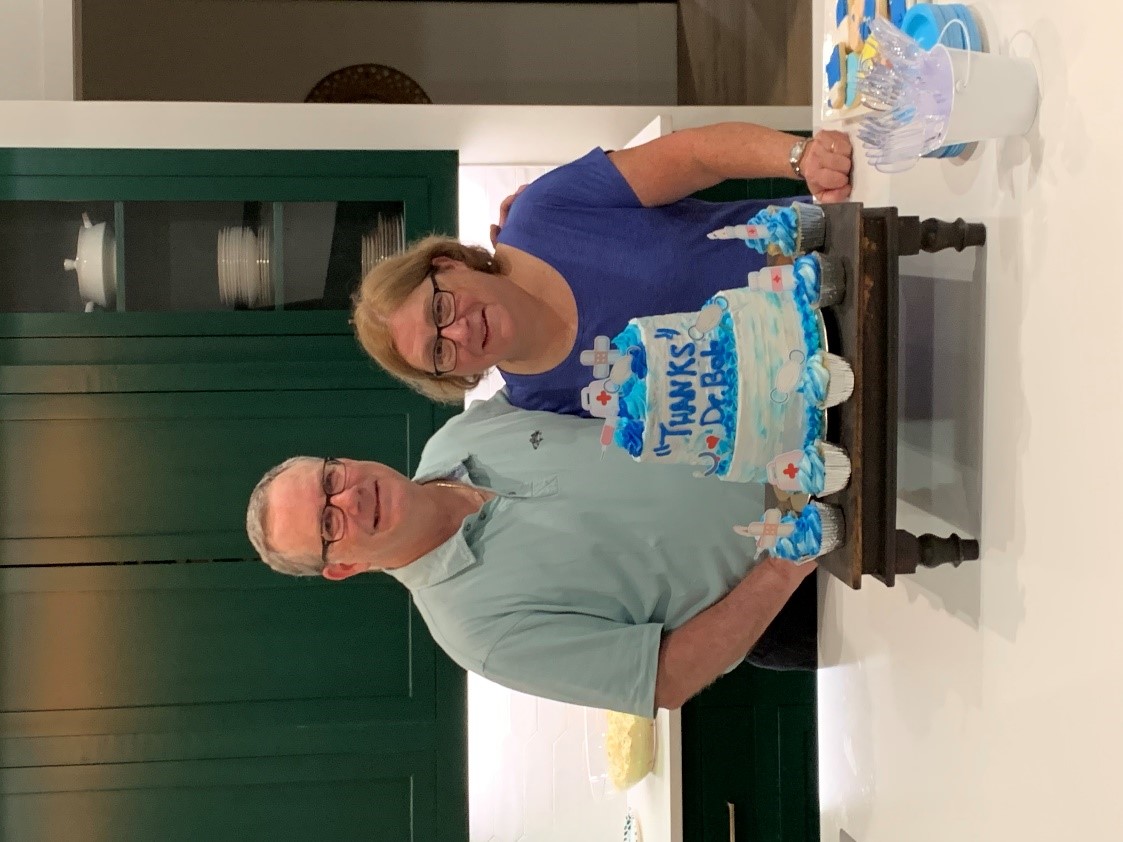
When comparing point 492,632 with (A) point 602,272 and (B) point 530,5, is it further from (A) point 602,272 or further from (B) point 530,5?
(B) point 530,5

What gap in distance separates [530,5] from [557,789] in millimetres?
3011

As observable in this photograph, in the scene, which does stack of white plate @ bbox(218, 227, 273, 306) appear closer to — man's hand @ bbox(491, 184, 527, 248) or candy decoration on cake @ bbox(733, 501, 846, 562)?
man's hand @ bbox(491, 184, 527, 248)

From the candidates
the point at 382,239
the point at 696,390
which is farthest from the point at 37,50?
the point at 696,390

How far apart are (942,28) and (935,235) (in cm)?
18

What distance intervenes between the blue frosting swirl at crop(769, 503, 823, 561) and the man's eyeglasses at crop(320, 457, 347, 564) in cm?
64

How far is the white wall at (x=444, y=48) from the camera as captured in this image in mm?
3949

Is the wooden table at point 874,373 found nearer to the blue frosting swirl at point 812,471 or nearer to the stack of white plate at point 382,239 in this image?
the blue frosting swirl at point 812,471

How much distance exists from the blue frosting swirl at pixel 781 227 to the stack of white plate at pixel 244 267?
5.12ft

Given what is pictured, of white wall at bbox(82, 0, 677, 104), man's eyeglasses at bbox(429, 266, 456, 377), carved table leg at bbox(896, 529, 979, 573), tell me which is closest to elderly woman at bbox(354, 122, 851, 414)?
man's eyeglasses at bbox(429, 266, 456, 377)

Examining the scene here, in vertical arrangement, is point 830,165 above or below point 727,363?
above

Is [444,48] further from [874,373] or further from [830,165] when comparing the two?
[874,373]

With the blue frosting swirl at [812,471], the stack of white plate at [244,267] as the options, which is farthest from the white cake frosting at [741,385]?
the stack of white plate at [244,267]

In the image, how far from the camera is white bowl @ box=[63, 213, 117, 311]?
7.19 feet

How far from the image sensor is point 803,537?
873mm
